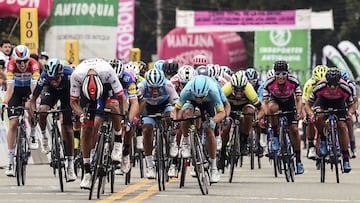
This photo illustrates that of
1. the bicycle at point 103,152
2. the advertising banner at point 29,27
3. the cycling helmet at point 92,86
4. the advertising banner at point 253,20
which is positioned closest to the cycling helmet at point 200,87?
the bicycle at point 103,152

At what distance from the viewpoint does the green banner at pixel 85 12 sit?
36.6 metres

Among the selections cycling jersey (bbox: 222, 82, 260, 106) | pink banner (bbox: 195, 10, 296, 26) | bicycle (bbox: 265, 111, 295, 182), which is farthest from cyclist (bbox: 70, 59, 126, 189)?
pink banner (bbox: 195, 10, 296, 26)

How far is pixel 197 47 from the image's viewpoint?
227ft

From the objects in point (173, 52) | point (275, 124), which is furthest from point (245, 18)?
point (275, 124)

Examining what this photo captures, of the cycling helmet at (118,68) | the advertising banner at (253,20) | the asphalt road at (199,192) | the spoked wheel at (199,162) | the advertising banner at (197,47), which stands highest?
the advertising banner at (253,20)

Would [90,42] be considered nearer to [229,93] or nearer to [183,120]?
[229,93]

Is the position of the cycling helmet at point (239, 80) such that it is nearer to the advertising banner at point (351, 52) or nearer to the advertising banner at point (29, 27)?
the advertising banner at point (29, 27)

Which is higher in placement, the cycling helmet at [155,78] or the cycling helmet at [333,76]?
the cycling helmet at [333,76]

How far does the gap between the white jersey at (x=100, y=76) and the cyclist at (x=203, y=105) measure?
1348 mm

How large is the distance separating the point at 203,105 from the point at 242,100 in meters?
4.88

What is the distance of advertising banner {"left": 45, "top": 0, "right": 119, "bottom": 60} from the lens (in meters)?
36.7

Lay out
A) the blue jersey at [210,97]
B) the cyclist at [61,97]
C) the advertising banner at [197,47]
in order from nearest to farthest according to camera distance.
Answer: the blue jersey at [210,97]
the cyclist at [61,97]
the advertising banner at [197,47]

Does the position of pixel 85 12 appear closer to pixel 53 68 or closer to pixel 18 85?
pixel 18 85

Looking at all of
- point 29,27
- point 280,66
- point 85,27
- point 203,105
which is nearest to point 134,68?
point 280,66
